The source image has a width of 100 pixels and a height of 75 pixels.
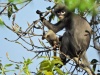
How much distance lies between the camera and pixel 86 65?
382cm

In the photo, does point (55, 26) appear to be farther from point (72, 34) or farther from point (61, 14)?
point (72, 34)

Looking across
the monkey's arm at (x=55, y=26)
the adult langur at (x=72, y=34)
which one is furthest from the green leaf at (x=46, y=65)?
the adult langur at (x=72, y=34)

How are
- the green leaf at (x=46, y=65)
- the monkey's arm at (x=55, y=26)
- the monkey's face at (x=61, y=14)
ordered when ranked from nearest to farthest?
the green leaf at (x=46, y=65) → the monkey's arm at (x=55, y=26) → the monkey's face at (x=61, y=14)

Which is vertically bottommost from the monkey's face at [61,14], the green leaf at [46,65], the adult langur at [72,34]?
the green leaf at [46,65]

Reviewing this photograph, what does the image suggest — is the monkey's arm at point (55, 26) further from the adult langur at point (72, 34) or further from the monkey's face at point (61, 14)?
the monkey's face at point (61, 14)

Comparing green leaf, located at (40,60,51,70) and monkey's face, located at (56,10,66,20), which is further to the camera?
monkey's face, located at (56,10,66,20)

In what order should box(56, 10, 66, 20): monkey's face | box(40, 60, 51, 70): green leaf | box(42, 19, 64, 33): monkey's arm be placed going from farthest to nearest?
box(56, 10, 66, 20): monkey's face → box(42, 19, 64, 33): monkey's arm → box(40, 60, 51, 70): green leaf

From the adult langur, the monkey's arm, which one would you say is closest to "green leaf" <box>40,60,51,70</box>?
the monkey's arm

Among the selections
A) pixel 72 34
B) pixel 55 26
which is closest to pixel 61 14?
pixel 55 26

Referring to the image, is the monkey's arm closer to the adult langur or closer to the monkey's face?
the adult langur

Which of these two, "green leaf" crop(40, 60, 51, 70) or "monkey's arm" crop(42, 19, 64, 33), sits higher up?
"monkey's arm" crop(42, 19, 64, 33)

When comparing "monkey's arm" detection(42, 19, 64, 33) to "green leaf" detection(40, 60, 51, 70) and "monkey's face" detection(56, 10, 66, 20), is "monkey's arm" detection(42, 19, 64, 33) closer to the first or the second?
"monkey's face" detection(56, 10, 66, 20)

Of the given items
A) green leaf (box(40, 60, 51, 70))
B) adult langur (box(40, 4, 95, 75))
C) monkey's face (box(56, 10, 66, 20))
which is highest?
monkey's face (box(56, 10, 66, 20))

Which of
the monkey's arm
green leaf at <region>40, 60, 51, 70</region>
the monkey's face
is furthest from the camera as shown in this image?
the monkey's face
